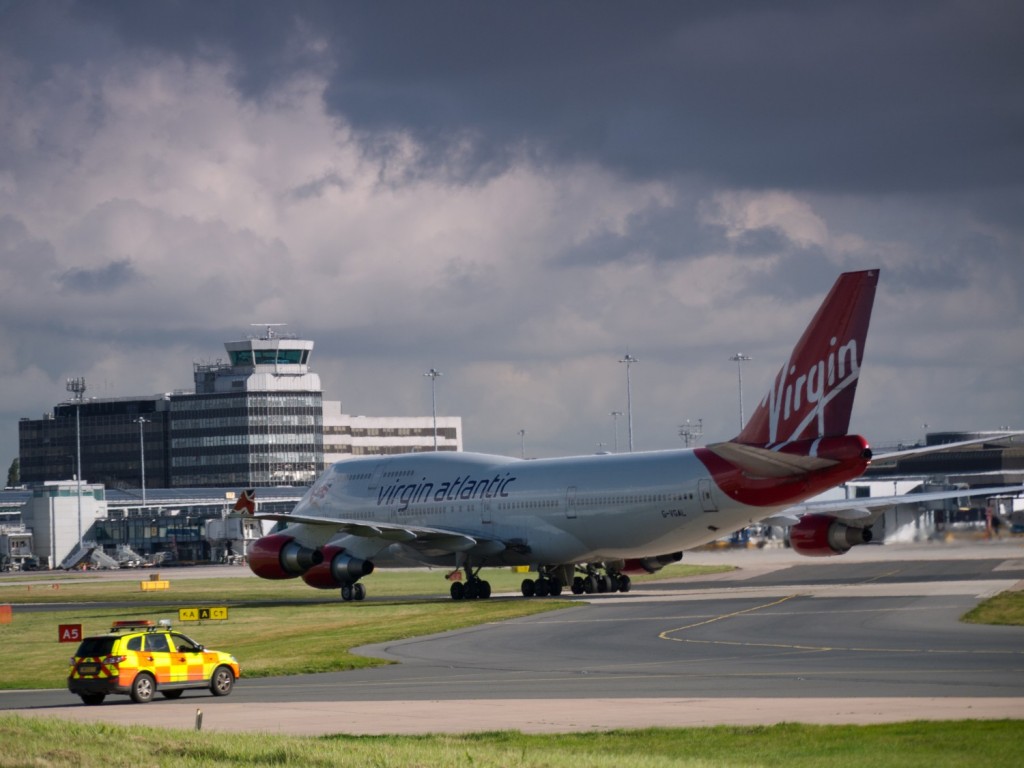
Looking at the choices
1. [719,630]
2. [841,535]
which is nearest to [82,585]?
[841,535]

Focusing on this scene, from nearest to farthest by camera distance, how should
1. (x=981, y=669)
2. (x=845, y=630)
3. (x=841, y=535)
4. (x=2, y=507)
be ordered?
(x=981, y=669) → (x=845, y=630) → (x=841, y=535) → (x=2, y=507)

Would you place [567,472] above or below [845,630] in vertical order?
above

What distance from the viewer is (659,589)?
215ft

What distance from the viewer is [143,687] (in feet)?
102

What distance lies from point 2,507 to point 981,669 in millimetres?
166047

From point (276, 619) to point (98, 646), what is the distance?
A: 25774 mm

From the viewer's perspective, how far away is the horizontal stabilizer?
5103 centimetres

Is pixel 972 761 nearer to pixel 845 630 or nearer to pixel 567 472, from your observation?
pixel 845 630

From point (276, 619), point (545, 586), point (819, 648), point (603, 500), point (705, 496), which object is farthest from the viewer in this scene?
point (545, 586)

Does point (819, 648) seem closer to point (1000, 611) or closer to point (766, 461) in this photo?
point (1000, 611)

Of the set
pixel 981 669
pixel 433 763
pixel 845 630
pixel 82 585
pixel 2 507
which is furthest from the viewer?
pixel 2 507

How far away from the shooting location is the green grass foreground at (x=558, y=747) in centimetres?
1978

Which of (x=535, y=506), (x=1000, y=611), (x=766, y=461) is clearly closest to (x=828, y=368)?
(x=766, y=461)

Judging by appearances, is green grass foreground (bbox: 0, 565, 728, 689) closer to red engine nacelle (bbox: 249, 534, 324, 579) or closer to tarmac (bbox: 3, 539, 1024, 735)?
red engine nacelle (bbox: 249, 534, 324, 579)
